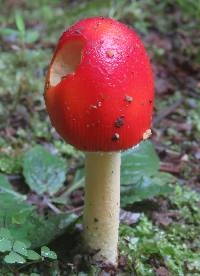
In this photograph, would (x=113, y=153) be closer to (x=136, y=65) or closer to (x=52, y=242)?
(x=136, y=65)

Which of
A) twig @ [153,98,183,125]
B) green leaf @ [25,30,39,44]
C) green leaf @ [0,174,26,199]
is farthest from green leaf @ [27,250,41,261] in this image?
green leaf @ [25,30,39,44]

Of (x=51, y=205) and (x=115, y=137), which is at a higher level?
(x=115, y=137)

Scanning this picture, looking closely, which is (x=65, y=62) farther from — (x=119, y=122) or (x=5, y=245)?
(x=5, y=245)

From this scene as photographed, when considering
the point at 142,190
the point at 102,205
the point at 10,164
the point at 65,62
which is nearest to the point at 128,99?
the point at 65,62

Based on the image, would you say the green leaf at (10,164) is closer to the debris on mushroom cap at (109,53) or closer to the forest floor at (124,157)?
the forest floor at (124,157)

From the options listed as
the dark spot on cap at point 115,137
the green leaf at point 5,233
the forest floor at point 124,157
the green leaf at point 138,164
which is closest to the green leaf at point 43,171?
the forest floor at point 124,157

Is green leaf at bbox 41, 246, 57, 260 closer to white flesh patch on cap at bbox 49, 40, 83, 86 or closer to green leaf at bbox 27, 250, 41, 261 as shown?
green leaf at bbox 27, 250, 41, 261

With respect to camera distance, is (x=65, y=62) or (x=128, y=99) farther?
(x=65, y=62)
